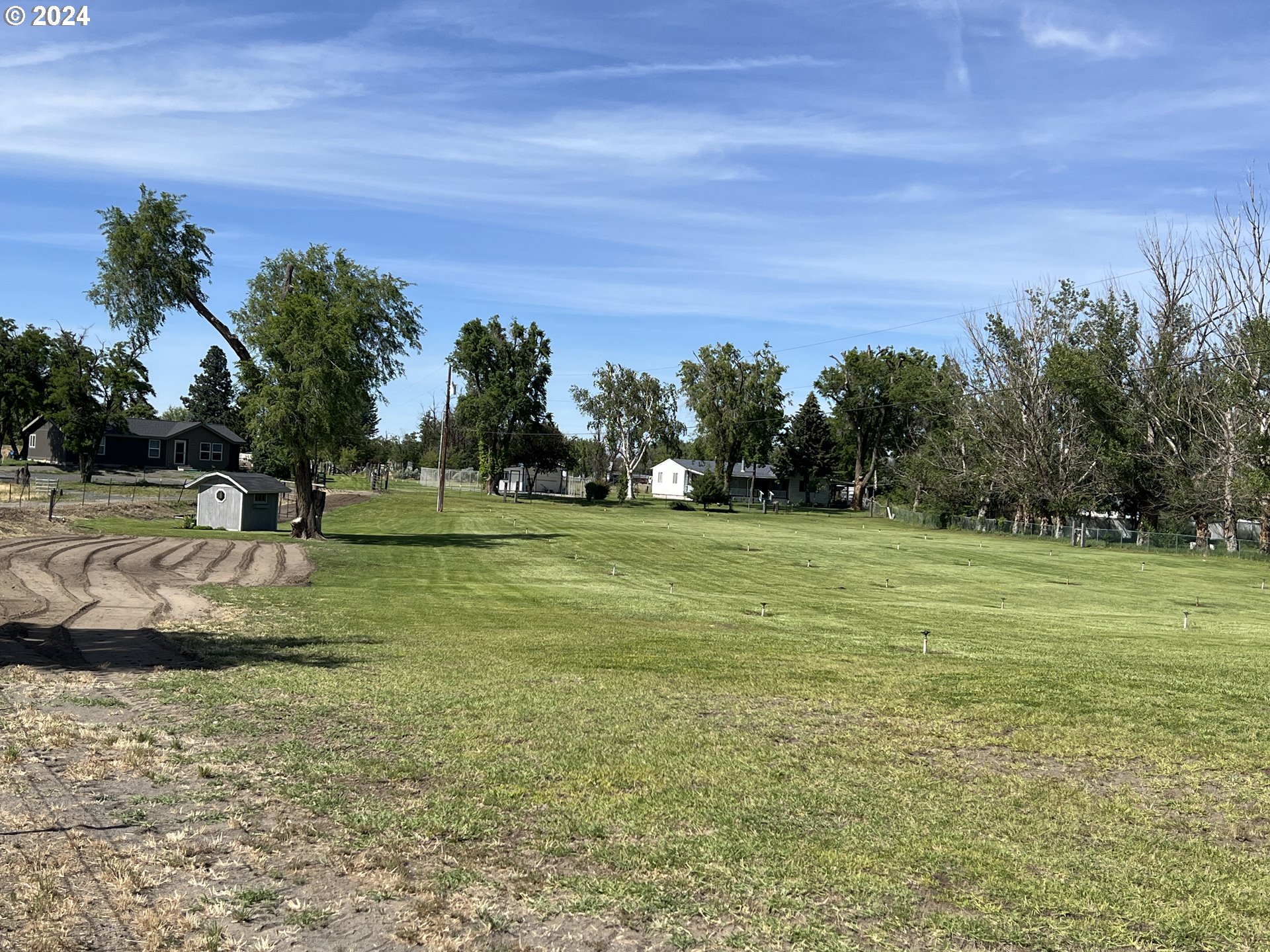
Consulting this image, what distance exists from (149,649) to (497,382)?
80612mm

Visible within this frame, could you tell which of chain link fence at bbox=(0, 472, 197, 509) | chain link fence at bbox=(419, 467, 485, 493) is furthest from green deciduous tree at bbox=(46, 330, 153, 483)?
chain link fence at bbox=(419, 467, 485, 493)

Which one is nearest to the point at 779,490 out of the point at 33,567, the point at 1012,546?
the point at 1012,546

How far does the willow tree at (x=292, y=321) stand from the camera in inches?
1503

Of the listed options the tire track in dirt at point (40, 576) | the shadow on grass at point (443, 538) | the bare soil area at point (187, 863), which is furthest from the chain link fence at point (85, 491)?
the bare soil area at point (187, 863)

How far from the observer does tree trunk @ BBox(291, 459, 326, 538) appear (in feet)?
133

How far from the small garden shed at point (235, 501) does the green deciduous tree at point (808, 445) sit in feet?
263

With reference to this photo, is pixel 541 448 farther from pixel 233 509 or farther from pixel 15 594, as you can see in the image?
pixel 15 594

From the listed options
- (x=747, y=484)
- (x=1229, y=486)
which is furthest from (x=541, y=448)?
(x=1229, y=486)

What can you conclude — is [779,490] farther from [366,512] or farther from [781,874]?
[781,874]

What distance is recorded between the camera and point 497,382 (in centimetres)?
9475

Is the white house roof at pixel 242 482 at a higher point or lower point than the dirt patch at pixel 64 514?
higher

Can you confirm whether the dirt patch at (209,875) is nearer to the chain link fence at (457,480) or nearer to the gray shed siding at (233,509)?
the gray shed siding at (233,509)

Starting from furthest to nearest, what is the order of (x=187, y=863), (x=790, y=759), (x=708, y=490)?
(x=708, y=490), (x=790, y=759), (x=187, y=863)

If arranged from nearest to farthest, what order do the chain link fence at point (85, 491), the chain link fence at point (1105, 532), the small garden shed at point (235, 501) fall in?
the small garden shed at point (235, 501), the chain link fence at point (85, 491), the chain link fence at point (1105, 532)
